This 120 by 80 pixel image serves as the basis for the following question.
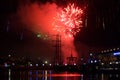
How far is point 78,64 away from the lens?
565 feet

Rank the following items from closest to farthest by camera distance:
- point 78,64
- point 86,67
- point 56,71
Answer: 1. point 86,67
2. point 78,64
3. point 56,71

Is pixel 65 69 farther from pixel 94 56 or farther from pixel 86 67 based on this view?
pixel 94 56

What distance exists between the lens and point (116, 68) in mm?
151375

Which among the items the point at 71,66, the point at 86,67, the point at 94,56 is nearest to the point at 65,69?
the point at 71,66

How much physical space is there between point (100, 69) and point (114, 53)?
129 feet

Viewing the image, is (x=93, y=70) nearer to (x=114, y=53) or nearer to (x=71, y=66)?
(x=71, y=66)

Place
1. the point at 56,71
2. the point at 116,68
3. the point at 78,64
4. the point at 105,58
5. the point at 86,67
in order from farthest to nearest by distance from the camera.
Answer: the point at 105,58 < the point at 56,71 < the point at 78,64 < the point at 86,67 < the point at 116,68

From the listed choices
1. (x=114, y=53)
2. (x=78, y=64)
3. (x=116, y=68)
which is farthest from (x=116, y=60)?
(x=116, y=68)

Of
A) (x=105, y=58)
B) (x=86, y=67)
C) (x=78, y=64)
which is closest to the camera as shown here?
(x=86, y=67)

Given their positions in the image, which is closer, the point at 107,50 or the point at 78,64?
the point at 78,64

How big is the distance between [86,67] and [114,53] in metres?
35.0

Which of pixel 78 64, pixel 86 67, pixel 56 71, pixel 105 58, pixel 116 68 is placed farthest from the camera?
pixel 105 58

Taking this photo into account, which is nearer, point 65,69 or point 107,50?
point 65,69

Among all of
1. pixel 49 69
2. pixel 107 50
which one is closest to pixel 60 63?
pixel 49 69
